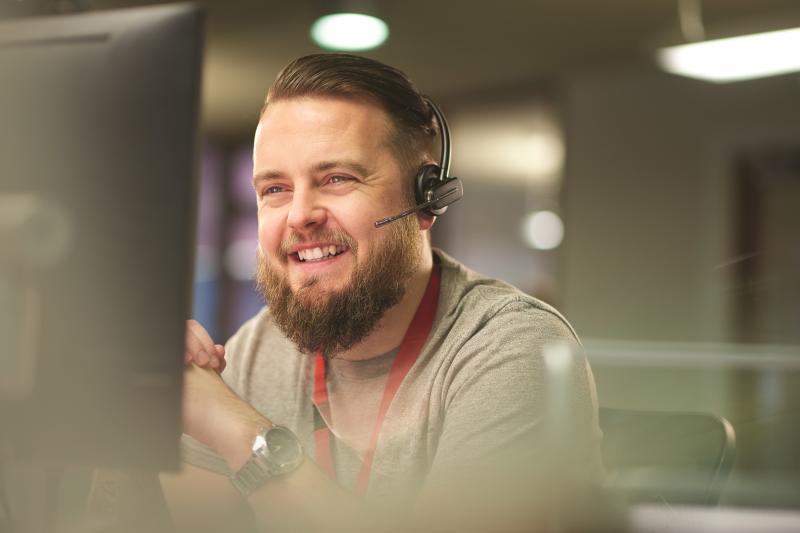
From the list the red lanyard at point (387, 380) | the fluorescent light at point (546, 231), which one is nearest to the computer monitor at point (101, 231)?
the red lanyard at point (387, 380)

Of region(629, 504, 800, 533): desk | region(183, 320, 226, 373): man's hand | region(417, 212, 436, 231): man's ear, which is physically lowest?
region(629, 504, 800, 533): desk

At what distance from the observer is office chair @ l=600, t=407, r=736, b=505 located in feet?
3.67

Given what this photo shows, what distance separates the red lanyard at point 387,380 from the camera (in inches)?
38.4

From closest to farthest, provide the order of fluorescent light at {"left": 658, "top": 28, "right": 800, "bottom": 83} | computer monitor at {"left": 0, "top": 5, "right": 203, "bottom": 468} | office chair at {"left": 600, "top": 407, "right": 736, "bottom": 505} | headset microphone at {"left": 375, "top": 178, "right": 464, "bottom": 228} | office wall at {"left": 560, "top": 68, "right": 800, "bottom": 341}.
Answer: computer monitor at {"left": 0, "top": 5, "right": 203, "bottom": 468} → headset microphone at {"left": 375, "top": 178, "right": 464, "bottom": 228} → office chair at {"left": 600, "top": 407, "right": 736, "bottom": 505} → fluorescent light at {"left": 658, "top": 28, "right": 800, "bottom": 83} → office wall at {"left": 560, "top": 68, "right": 800, "bottom": 341}

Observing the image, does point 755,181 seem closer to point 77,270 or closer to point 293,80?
point 293,80

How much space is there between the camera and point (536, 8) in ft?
10.1

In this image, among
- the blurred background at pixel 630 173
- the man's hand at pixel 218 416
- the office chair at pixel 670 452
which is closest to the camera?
the man's hand at pixel 218 416

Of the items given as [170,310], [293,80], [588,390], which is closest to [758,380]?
[588,390]

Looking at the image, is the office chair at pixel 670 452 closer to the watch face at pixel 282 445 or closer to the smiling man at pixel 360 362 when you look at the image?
the smiling man at pixel 360 362

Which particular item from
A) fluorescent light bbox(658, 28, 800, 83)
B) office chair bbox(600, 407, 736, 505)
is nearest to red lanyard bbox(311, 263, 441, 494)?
office chair bbox(600, 407, 736, 505)

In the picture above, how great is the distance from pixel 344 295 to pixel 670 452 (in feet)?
1.68

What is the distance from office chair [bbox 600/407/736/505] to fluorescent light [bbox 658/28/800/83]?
1.88 m

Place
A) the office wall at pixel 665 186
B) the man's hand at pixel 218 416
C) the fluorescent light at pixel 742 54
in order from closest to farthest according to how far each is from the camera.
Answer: the man's hand at pixel 218 416
the fluorescent light at pixel 742 54
the office wall at pixel 665 186

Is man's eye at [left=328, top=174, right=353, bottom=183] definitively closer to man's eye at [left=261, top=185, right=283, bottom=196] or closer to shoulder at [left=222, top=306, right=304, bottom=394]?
man's eye at [left=261, top=185, right=283, bottom=196]
